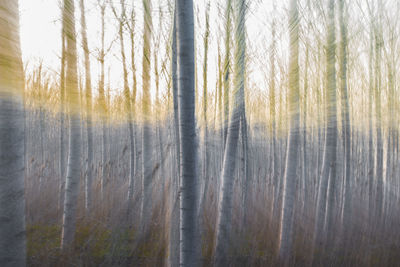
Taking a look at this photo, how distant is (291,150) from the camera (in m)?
3.67

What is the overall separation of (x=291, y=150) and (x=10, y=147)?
3.16m

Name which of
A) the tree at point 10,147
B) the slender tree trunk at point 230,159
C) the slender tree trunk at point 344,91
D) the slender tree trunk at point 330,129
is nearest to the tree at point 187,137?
the tree at point 10,147

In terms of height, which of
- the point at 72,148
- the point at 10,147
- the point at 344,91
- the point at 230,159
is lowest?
the point at 230,159

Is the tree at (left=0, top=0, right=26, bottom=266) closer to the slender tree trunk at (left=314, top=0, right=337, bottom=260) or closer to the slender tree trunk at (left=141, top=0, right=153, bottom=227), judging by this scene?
the slender tree trunk at (left=141, top=0, right=153, bottom=227)

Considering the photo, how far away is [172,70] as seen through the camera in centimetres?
308

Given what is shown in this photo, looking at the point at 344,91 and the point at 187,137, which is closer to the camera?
the point at 187,137

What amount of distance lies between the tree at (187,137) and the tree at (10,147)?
3.85 feet

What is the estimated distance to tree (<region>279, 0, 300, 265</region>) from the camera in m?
3.66

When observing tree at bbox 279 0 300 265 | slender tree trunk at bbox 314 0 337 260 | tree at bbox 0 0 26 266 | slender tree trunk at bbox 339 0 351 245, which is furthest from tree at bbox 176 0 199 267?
slender tree trunk at bbox 339 0 351 245

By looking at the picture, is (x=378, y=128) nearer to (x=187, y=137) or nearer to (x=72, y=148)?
(x=187, y=137)

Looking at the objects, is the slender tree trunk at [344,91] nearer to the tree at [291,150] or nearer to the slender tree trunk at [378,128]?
the slender tree trunk at [378,128]

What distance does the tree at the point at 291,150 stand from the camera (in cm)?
366

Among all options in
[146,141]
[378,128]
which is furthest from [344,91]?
[146,141]

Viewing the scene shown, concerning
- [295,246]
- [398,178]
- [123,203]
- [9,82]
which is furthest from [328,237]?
[398,178]
